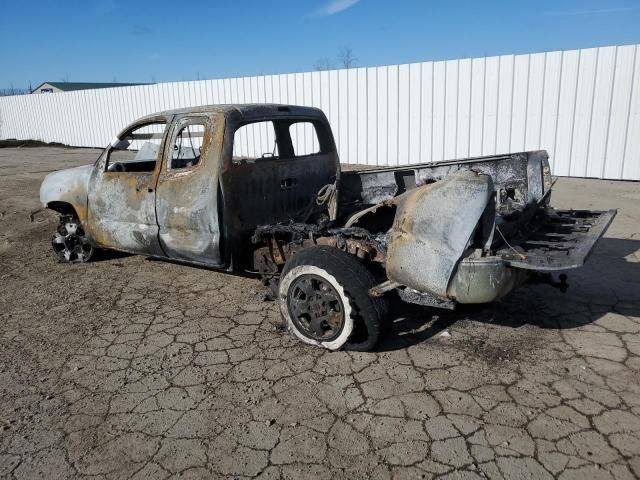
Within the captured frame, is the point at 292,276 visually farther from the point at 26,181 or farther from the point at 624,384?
the point at 26,181

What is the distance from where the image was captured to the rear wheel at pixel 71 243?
237 inches

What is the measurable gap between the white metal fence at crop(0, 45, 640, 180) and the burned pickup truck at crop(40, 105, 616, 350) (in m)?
6.73

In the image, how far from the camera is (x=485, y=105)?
36.0ft

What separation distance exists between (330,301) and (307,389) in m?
0.66

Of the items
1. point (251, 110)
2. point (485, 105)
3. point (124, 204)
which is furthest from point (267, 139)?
point (251, 110)

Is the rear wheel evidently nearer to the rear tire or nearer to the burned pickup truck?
the burned pickup truck

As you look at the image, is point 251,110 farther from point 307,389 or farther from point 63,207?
point 63,207

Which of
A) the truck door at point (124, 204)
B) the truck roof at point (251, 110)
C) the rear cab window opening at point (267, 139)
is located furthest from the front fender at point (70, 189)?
the rear cab window opening at point (267, 139)

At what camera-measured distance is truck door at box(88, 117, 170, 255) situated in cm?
472

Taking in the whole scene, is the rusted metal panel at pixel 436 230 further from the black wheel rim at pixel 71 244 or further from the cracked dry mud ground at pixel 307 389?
the black wheel rim at pixel 71 244

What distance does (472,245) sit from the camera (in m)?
3.03

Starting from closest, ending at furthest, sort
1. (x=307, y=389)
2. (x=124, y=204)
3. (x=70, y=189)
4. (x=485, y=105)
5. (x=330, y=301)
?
(x=307, y=389)
(x=330, y=301)
(x=124, y=204)
(x=70, y=189)
(x=485, y=105)

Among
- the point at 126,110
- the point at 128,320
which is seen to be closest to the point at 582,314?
the point at 128,320

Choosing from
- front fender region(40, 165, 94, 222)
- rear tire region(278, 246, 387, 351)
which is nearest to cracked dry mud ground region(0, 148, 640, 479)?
rear tire region(278, 246, 387, 351)
